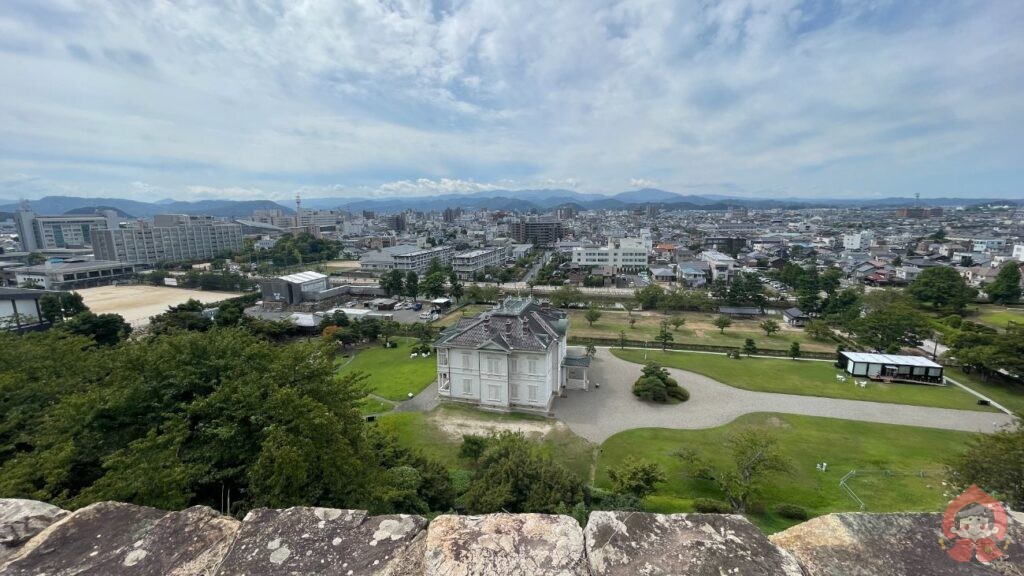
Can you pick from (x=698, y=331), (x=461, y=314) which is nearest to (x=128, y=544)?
(x=698, y=331)

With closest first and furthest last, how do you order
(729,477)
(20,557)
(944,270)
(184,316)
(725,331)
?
1. (20,557)
2. (729,477)
3. (184,316)
4. (725,331)
5. (944,270)

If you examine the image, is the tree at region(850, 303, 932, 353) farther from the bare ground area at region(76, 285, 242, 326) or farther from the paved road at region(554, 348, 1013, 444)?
the bare ground area at region(76, 285, 242, 326)

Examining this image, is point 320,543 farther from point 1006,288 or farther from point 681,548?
point 1006,288

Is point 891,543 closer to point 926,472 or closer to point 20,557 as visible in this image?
point 20,557

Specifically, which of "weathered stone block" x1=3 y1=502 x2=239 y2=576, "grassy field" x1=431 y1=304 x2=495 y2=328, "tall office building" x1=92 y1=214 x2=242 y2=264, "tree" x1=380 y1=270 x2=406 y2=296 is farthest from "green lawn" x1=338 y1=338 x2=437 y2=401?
"tall office building" x1=92 y1=214 x2=242 y2=264

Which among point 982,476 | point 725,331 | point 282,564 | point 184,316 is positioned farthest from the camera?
point 725,331

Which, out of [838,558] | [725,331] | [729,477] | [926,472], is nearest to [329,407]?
[838,558]
